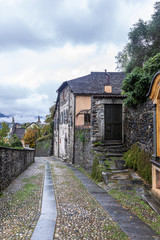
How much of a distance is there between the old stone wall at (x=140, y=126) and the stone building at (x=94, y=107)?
85 centimetres

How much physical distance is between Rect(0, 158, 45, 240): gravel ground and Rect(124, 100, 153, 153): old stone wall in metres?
4.99

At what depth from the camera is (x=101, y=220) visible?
14.7ft

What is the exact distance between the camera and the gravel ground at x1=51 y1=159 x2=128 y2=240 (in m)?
3.77

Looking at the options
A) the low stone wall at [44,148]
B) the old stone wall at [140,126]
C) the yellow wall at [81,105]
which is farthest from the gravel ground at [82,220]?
the low stone wall at [44,148]

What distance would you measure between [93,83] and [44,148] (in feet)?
60.5

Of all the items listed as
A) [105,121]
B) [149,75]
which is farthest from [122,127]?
[149,75]

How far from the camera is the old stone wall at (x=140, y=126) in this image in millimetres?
8000

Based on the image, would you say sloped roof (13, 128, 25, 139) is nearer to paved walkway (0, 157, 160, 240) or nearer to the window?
the window

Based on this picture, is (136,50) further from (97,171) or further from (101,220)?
(101,220)

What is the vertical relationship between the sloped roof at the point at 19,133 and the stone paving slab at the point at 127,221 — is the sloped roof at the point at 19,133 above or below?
above

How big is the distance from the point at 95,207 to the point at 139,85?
598cm

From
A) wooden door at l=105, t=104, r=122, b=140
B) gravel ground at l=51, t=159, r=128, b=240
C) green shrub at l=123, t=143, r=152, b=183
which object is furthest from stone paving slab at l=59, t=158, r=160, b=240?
wooden door at l=105, t=104, r=122, b=140

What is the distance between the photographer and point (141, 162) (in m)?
8.05

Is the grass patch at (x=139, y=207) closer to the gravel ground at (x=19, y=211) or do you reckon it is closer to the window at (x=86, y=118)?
the gravel ground at (x=19, y=211)
